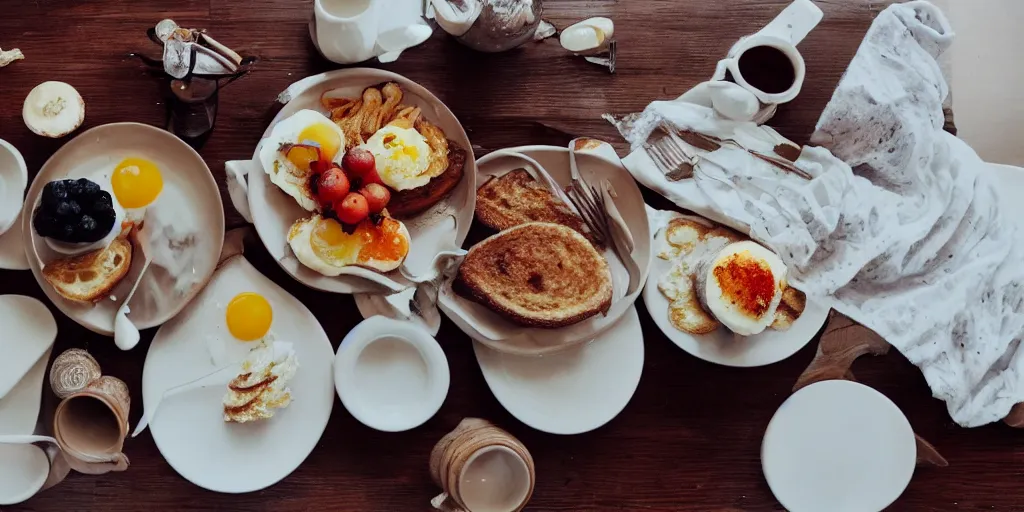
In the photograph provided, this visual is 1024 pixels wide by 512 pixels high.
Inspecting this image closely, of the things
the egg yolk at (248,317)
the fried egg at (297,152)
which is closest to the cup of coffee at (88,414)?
the egg yolk at (248,317)

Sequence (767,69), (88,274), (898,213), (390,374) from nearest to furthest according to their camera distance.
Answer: (88,274)
(390,374)
(767,69)
(898,213)

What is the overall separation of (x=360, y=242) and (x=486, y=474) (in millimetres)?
592

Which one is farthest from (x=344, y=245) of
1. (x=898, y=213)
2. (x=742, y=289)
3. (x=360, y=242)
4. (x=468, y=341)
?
(x=898, y=213)

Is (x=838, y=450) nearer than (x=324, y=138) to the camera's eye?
No

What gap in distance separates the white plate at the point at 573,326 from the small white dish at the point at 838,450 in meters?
0.51

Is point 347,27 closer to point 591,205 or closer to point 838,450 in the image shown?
point 591,205

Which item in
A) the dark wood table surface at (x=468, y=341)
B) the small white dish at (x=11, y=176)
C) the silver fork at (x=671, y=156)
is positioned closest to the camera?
the small white dish at (x=11, y=176)

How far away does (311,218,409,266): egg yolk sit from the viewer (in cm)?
163

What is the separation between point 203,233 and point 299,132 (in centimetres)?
34

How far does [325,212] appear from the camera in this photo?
1642mm

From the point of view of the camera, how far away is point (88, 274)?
1.57 m

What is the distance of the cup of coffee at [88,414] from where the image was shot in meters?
1.52

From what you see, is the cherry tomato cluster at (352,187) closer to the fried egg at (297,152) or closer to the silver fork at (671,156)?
the fried egg at (297,152)

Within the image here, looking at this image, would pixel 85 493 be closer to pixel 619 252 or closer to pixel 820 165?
pixel 619 252
